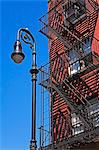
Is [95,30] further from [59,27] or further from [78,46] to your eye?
[59,27]

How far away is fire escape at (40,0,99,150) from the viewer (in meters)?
18.3

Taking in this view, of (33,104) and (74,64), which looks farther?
(74,64)

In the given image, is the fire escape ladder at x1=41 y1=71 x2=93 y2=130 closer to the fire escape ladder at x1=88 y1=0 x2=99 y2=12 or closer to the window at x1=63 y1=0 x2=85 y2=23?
the window at x1=63 y1=0 x2=85 y2=23

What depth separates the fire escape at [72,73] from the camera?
1834cm

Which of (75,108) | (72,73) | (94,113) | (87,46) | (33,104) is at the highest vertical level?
(87,46)

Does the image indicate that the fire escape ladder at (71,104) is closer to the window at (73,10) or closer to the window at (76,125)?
the window at (76,125)

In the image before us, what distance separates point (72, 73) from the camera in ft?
67.8

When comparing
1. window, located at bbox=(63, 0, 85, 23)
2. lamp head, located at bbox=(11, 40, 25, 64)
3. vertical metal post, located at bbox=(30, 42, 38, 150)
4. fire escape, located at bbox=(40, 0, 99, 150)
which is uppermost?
window, located at bbox=(63, 0, 85, 23)

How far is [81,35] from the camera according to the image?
21.0m

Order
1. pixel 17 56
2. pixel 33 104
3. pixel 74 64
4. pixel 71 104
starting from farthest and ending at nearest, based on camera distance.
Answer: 1. pixel 74 64
2. pixel 71 104
3. pixel 17 56
4. pixel 33 104

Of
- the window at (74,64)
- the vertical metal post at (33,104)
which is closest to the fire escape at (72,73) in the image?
the window at (74,64)

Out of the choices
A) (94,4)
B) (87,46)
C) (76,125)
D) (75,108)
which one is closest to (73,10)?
(94,4)

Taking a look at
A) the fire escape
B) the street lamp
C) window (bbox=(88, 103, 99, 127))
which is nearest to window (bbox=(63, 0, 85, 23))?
the fire escape

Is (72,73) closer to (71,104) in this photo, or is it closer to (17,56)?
(71,104)
